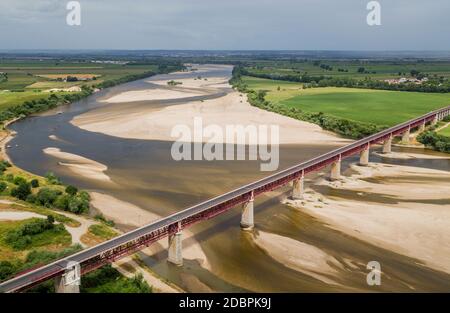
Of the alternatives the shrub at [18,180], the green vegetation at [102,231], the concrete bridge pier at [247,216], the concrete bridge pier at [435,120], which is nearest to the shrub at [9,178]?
the shrub at [18,180]

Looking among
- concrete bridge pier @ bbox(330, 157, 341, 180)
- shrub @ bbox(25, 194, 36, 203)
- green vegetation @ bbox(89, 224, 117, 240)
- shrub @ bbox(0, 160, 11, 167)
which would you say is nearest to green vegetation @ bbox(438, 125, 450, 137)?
concrete bridge pier @ bbox(330, 157, 341, 180)

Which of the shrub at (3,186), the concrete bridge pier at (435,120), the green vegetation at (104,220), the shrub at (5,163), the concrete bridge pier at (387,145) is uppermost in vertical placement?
the concrete bridge pier at (435,120)

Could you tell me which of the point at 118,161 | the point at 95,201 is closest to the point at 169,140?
the point at 118,161

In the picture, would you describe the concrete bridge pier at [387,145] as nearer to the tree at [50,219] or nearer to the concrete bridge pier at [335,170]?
the concrete bridge pier at [335,170]

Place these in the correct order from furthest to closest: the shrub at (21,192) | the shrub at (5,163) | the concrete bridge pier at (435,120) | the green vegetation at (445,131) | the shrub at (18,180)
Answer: the concrete bridge pier at (435,120)
the green vegetation at (445,131)
the shrub at (5,163)
the shrub at (18,180)
the shrub at (21,192)

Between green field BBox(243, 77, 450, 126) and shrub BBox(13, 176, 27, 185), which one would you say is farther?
green field BBox(243, 77, 450, 126)

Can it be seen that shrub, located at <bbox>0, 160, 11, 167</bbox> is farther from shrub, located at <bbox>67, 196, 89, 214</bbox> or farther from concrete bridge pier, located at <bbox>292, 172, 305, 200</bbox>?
concrete bridge pier, located at <bbox>292, 172, 305, 200</bbox>
